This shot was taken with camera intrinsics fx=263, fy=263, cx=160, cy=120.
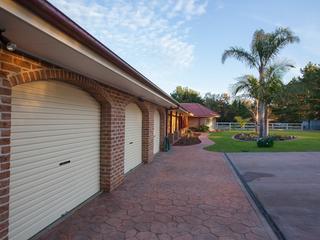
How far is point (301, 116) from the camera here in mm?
49500

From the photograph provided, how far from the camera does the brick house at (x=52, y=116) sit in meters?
2.80

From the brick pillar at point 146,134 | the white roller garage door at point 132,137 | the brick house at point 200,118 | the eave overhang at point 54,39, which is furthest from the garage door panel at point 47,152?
the brick house at point 200,118

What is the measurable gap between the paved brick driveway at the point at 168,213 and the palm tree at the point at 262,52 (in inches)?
523

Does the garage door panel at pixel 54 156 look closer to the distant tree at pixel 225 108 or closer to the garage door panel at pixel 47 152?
the garage door panel at pixel 47 152

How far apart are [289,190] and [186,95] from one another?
50.5 meters

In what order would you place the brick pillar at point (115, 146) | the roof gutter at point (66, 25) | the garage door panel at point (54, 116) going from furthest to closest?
1. the brick pillar at point (115, 146)
2. the garage door panel at point (54, 116)
3. the roof gutter at point (66, 25)

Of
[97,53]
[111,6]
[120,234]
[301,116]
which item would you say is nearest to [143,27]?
[111,6]

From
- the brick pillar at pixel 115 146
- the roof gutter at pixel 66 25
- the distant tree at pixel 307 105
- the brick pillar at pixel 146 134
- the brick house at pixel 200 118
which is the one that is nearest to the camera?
the roof gutter at pixel 66 25

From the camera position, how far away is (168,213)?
4906mm

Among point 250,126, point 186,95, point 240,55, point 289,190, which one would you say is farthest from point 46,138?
point 186,95

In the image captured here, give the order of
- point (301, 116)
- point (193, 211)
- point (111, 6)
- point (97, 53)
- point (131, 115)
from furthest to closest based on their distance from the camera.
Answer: point (301, 116)
point (131, 115)
point (111, 6)
point (193, 211)
point (97, 53)

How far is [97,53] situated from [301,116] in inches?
2106

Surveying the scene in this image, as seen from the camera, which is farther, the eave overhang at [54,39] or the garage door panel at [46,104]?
the garage door panel at [46,104]

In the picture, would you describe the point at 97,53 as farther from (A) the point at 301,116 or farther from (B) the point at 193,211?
(A) the point at 301,116
